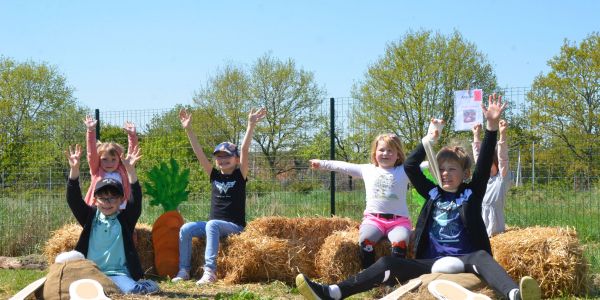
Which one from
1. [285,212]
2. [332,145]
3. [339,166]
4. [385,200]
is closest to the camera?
[385,200]

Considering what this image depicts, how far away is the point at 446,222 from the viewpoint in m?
5.27

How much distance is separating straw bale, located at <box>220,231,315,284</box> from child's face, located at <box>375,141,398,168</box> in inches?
44.2

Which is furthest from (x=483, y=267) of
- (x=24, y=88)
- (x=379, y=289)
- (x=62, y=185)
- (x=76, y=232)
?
(x=24, y=88)

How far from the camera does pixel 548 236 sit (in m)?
5.79

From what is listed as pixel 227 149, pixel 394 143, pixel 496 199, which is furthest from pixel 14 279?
pixel 496 199

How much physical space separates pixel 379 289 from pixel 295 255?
51.8 inches

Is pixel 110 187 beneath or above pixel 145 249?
above

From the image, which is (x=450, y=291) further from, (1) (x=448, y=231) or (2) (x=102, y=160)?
(2) (x=102, y=160)

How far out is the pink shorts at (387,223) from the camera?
6220mm

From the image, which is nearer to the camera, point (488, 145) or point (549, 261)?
point (488, 145)

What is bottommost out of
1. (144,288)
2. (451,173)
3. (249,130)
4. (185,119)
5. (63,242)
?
(144,288)

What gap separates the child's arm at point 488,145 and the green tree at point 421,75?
1867 centimetres

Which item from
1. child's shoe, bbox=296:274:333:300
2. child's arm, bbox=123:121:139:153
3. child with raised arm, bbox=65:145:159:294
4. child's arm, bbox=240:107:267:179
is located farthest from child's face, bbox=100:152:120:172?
child's shoe, bbox=296:274:333:300

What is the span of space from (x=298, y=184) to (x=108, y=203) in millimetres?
3388
